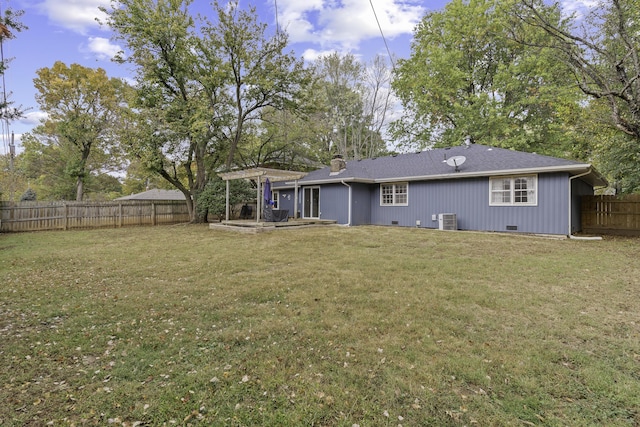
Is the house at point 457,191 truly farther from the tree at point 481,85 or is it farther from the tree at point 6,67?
the tree at point 6,67

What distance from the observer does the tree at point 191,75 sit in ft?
47.6

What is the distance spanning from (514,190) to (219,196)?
43.5ft

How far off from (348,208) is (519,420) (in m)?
12.4

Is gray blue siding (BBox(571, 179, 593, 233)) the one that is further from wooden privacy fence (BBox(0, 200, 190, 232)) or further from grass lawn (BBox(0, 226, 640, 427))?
wooden privacy fence (BBox(0, 200, 190, 232))

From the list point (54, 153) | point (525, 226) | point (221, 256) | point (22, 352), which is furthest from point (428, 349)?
point (54, 153)

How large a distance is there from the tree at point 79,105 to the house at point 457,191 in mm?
14651

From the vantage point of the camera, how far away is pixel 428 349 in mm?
2906

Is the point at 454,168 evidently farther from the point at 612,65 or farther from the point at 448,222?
the point at 612,65

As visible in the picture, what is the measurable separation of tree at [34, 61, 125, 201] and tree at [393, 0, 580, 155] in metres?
19.9

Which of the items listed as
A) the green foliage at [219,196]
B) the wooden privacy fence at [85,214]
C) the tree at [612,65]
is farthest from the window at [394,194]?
the wooden privacy fence at [85,214]

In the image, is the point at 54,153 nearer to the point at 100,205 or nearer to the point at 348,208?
the point at 100,205

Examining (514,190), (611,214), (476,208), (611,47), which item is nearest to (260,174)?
(476,208)

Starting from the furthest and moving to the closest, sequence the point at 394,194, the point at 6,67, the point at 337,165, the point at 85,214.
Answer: the point at 337,165 → the point at 85,214 → the point at 394,194 → the point at 6,67

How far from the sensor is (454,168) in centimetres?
1245
